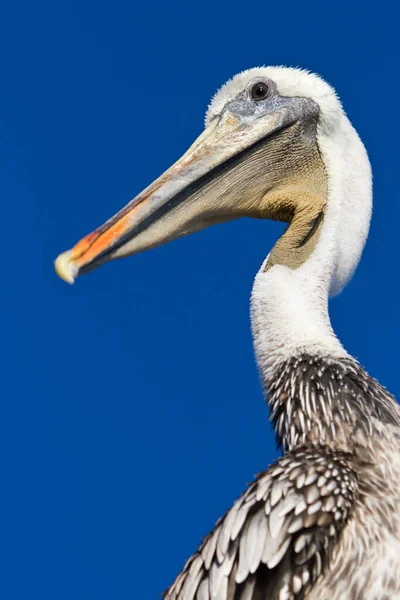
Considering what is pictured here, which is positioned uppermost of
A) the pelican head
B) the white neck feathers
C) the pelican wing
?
the pelican head

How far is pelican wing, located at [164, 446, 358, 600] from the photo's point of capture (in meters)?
A: 4.14

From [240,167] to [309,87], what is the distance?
667 mm

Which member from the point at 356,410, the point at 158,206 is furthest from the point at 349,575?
the point at 158,206

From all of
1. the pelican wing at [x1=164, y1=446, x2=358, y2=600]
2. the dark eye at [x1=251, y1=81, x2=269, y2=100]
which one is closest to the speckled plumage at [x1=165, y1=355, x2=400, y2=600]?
the pelican wing at [x1=164, y1=446, x2=358, y2=600]

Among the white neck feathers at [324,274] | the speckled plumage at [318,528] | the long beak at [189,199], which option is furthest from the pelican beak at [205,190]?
the speckled plumage at [318,528]

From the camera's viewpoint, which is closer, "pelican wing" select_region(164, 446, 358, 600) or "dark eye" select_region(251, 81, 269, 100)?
"pelican wing" select_region(164, 446, 358, 600)

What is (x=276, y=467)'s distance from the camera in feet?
14.4

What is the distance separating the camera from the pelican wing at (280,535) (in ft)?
13.6

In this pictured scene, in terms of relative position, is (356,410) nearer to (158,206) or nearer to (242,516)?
(242,516)

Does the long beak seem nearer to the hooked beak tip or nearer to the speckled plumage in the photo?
the hooked beak tip

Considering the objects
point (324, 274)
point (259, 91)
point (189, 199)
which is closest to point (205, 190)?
point (189, 199)

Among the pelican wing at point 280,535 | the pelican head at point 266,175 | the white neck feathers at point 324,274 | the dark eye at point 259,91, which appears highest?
the dark eye at point 259,91

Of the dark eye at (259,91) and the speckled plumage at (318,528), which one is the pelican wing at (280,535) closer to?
the speckled plumage at (318,528)

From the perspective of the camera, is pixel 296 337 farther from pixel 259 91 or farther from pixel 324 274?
pixel 259 91
